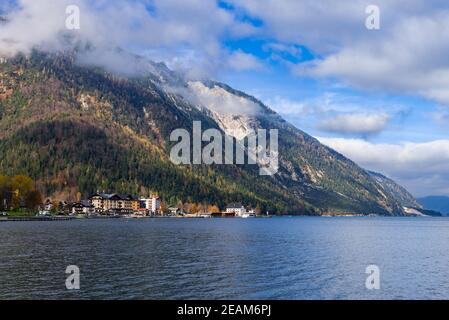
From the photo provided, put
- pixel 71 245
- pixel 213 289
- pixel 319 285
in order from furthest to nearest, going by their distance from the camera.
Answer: pixel 71 245
pixel 319 285
pixel 213 289

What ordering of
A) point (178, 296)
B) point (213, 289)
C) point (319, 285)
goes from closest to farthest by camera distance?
point (178, 296)
point (213, 289)
point (319, 285)

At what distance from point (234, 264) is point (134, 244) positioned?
122 ft
